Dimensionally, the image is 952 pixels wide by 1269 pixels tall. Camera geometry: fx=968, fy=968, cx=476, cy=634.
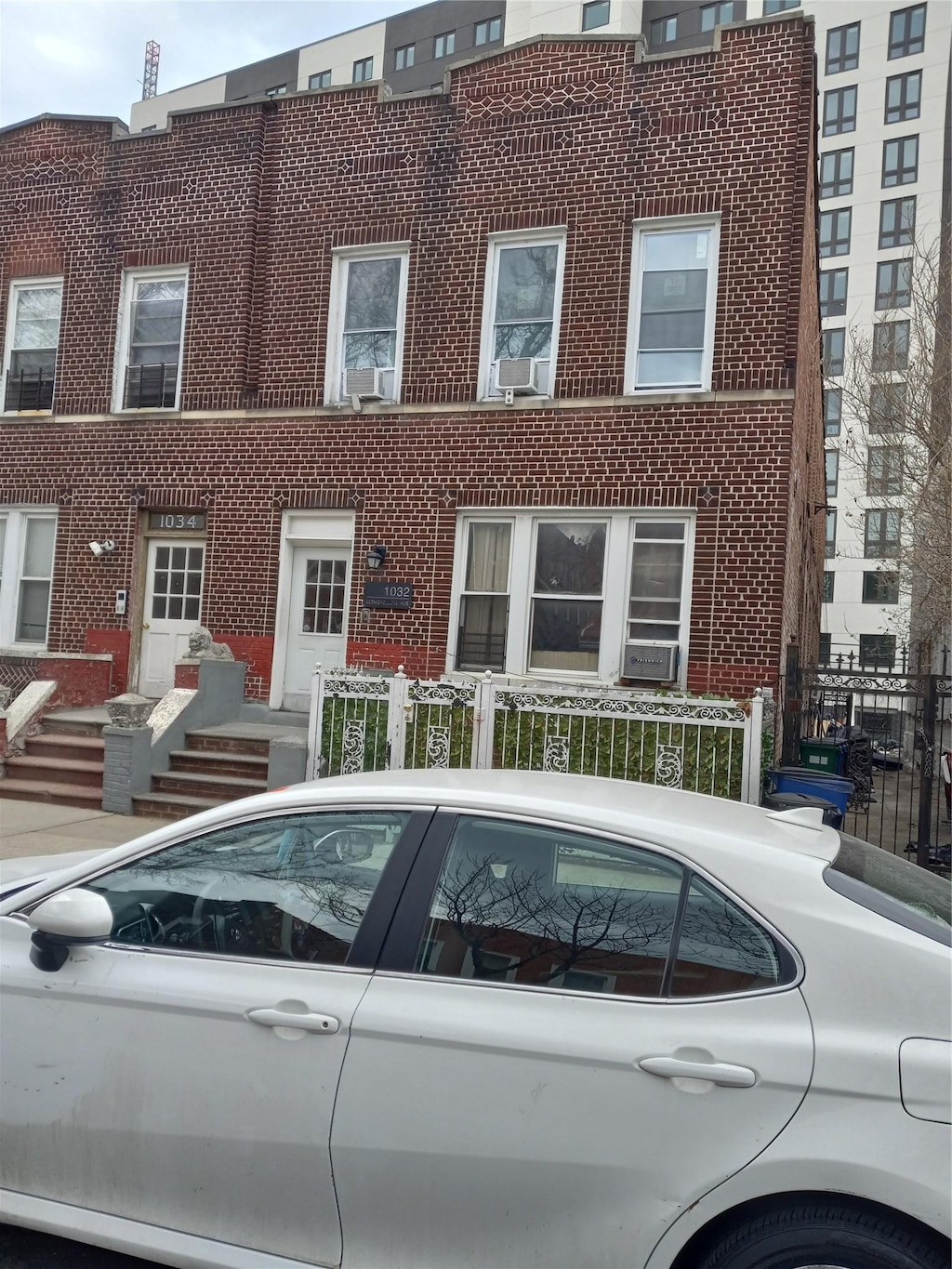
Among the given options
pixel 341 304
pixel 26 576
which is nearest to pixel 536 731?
pixel 341 304

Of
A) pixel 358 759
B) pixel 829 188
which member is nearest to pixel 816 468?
pixel 358 759

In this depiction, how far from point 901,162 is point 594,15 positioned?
47.0 ft

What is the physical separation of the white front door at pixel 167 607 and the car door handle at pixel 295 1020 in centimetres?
1031

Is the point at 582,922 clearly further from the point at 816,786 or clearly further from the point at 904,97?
the point at 904,97

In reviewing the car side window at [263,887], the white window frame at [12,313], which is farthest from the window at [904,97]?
the car side window at [263,887]

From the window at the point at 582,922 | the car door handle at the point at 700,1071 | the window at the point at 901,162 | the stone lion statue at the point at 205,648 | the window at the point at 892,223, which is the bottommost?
the car door handle at the point at 700,1071

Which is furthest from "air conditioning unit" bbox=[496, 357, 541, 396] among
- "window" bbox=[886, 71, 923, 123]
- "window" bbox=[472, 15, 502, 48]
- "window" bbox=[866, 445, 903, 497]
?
"window" bbox=[886, 71, 923, 123]

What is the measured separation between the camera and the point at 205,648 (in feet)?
37.7

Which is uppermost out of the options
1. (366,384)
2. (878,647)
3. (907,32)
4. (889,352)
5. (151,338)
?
(907,32)

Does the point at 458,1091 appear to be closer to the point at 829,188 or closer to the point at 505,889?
the point at 505,889

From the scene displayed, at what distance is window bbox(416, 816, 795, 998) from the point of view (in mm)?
2461

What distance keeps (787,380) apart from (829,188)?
128 ft

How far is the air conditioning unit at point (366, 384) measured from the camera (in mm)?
11516

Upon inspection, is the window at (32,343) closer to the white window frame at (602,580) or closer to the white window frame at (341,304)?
the white window frame at (341,304)
